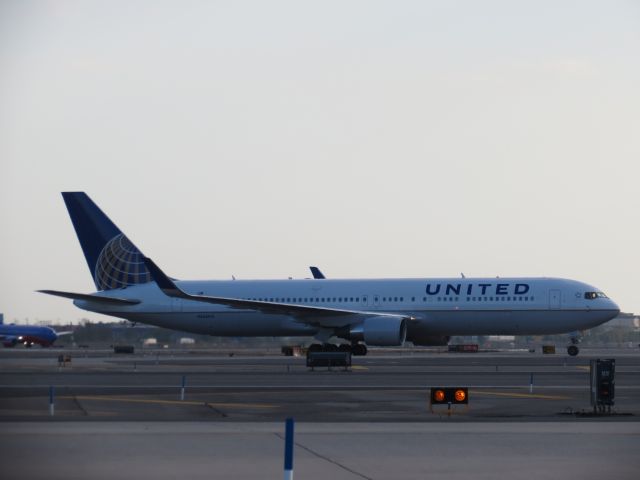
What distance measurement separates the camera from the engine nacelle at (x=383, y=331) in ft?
178

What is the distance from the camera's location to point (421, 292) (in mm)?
58375

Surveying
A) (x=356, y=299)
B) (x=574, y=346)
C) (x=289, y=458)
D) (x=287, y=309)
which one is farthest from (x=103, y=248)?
(x=289, y=458)

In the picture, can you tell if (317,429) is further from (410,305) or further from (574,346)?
(574,346)

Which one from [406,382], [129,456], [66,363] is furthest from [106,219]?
[129,456]

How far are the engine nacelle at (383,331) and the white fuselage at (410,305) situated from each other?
136 inches

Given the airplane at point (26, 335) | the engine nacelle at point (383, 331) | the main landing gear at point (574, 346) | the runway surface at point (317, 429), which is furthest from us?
the airplane at point (26, 335)

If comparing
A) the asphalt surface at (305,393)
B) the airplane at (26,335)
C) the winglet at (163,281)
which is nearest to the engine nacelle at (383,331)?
the asphalt surface at (305,393)

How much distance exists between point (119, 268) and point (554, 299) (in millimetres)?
24062

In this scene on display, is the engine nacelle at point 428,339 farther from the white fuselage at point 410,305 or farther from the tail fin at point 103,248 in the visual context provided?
the tail fin at point 103,248

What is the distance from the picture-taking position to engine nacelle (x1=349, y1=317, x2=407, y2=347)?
5416cm

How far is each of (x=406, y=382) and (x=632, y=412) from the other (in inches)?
484

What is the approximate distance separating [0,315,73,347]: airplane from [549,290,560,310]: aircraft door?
6191 centimetres

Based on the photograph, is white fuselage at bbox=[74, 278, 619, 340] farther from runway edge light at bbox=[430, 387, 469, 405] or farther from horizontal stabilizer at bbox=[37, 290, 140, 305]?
runway edge light at bbox=[430, 387, 469, 405]

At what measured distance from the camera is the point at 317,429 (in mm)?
22078
